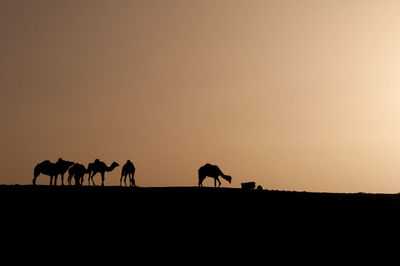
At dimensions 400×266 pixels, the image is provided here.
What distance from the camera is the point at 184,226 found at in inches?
966

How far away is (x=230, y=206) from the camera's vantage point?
29484mm

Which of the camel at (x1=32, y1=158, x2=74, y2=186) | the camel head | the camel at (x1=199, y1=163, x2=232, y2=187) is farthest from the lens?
the camel head

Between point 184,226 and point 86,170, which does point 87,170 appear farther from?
point 184,226

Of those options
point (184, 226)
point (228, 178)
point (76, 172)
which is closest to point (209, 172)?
point (228, 178)

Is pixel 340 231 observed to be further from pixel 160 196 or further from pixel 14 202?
pixel 14 202

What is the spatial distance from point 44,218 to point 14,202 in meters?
3.77

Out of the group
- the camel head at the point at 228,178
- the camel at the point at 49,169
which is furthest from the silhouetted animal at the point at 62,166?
the camel head at the point at 228,178

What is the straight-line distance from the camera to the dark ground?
20953mm

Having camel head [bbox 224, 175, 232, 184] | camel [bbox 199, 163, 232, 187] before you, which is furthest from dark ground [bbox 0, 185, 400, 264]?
camel head [bbox 224, 175, 232, 184]

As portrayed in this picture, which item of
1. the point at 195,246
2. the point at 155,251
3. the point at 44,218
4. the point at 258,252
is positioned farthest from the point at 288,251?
the point at 44,218

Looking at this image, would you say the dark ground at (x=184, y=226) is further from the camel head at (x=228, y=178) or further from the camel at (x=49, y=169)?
the camel head at (x=228, y=178)

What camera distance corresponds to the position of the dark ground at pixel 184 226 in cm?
2095

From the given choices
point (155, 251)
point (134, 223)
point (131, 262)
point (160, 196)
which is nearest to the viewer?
point (131, 262)

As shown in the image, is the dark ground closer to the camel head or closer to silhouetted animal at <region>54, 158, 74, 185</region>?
silhouetted animal at <region>54, 158, 74, 185</region>
